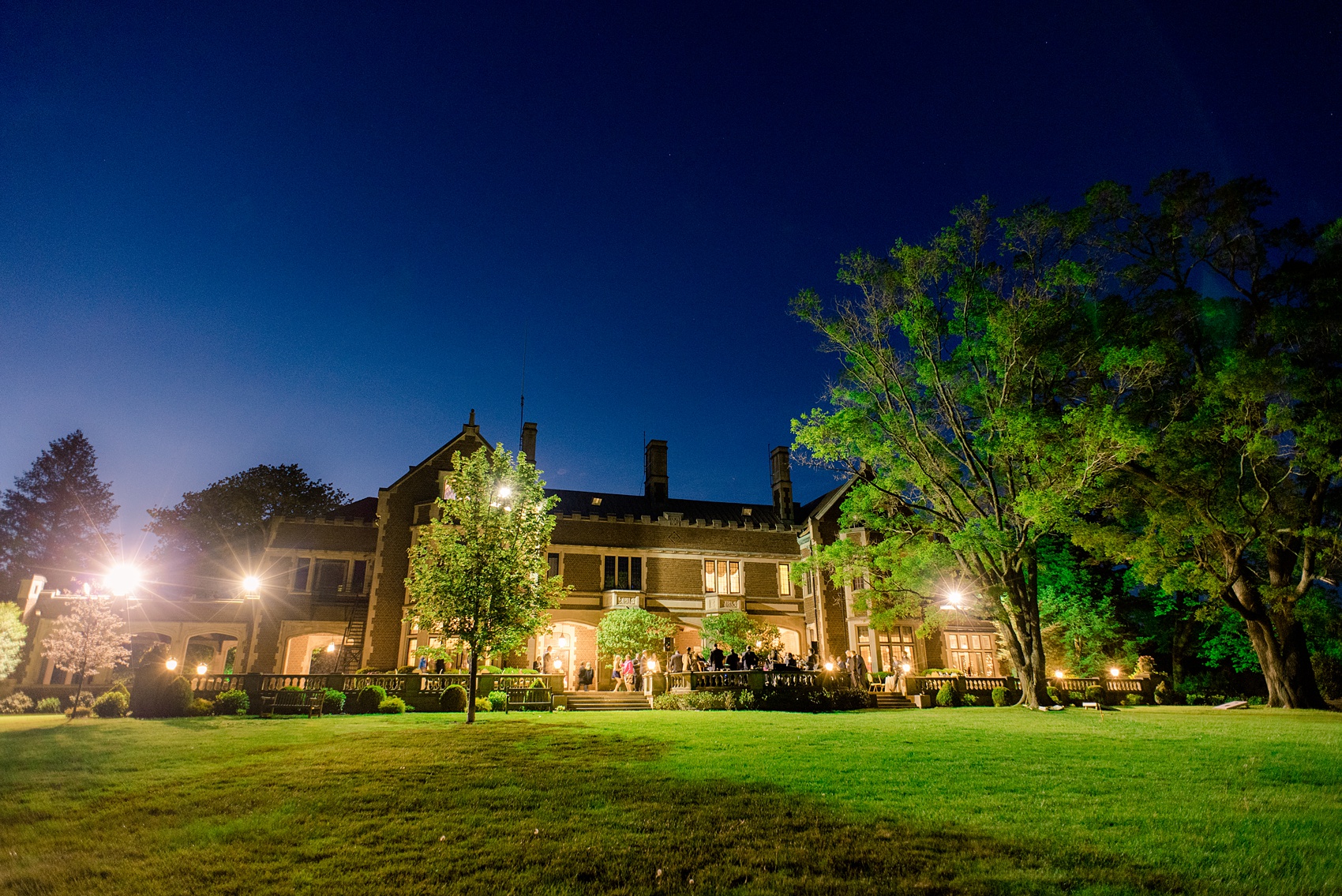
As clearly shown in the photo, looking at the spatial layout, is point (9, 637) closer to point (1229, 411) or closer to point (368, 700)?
point (368, 700)

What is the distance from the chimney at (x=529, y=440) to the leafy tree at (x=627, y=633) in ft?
37.8

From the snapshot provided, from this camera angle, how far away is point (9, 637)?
29969mm

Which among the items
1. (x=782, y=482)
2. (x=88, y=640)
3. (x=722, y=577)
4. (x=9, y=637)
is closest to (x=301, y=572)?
(x=88, y=640)

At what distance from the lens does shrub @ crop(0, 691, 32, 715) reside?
86.8 feet

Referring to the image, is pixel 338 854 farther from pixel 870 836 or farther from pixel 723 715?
pixel 723 715

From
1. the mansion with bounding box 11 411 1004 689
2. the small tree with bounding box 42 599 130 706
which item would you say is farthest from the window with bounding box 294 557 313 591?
the small tree with bounding box 42 599 130 706

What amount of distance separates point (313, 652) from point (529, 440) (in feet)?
48.1

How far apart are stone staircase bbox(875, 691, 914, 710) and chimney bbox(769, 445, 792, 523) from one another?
16.6 meters

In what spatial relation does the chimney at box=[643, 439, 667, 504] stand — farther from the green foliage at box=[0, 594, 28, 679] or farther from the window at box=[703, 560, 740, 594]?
the green foliage at box=[0, 594, 28, 679]

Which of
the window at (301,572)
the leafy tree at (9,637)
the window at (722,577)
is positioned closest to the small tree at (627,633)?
the window at (722,577)

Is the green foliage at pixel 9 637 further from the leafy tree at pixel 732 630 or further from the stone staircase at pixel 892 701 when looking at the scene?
the stone staircase at pixel 892 701

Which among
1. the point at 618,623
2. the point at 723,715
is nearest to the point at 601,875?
the point at 723,715

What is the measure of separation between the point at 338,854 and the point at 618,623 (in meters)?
24.2

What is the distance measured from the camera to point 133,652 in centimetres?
3528
